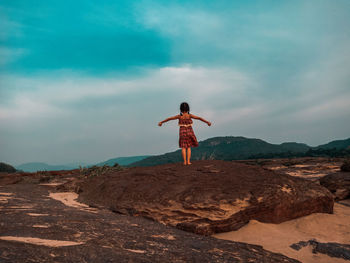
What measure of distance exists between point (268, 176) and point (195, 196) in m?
2.11

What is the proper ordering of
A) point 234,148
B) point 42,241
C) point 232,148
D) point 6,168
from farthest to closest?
1. point 232,148
2. point 234,148
3. point 6,168
4. point 42,241

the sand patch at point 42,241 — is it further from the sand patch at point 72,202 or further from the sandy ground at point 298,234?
the sandy ground at point 298,234

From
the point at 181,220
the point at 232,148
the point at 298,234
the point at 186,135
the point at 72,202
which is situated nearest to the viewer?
the point at 298,234

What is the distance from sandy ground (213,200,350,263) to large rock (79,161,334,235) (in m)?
0.17

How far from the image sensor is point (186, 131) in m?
7.66

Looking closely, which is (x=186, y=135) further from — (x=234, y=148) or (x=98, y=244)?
(x=234, y=148)

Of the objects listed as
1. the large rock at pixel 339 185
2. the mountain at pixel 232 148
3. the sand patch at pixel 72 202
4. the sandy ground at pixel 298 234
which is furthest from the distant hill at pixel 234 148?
the sandy ground at pixel 298 234

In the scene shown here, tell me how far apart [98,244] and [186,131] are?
5520 millimetres

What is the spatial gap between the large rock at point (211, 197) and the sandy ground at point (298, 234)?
0.56 ft

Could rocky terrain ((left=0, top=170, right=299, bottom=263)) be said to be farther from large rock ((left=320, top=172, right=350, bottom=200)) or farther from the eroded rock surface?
large rock ((left=320, top=172, right=350, bottom=200))

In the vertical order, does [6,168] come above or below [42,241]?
below

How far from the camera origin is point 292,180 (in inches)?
225

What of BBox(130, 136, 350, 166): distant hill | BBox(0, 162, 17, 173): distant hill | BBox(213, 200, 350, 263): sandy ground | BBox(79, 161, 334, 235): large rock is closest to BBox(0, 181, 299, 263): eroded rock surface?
BBox(213, 200, 350, 263): sandy ground

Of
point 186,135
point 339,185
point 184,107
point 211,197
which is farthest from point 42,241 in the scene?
point 339,185
